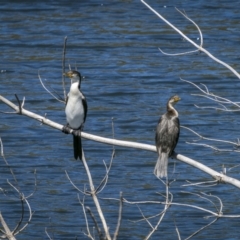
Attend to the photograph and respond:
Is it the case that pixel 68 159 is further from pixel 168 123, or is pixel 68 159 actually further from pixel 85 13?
pixel 85 13

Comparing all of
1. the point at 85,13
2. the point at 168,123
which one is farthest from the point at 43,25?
the point at 168,123

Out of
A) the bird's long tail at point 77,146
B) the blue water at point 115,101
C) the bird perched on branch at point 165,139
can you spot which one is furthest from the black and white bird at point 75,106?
the blue water at point 115,101

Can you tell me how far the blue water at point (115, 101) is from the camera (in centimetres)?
1234

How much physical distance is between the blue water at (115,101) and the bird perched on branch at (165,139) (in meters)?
3.33

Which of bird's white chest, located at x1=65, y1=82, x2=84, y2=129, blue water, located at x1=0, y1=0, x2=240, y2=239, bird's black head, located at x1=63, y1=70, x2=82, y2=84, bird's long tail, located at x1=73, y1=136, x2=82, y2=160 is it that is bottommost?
blue water, located at x1=0, y1=0, x2=240, y2=239

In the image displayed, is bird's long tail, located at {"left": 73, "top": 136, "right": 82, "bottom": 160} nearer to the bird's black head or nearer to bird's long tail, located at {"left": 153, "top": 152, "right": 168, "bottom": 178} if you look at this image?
the bird's black head

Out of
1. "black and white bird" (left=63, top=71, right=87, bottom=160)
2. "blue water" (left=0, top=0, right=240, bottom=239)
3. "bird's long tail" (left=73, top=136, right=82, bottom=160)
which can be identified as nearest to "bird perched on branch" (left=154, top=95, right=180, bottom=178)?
"bird's long tail" (left=73, top=136, right=82, bottom=160)

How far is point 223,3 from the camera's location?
22688mm

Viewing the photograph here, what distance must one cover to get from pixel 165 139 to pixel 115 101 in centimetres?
967

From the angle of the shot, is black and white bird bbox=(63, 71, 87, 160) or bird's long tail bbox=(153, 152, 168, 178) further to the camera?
black and white bird bbox=(63, 71, 87, 160)

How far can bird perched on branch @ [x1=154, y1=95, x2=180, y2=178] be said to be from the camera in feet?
24.7

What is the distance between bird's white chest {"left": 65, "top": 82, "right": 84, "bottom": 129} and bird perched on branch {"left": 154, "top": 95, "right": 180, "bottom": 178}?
0.82m

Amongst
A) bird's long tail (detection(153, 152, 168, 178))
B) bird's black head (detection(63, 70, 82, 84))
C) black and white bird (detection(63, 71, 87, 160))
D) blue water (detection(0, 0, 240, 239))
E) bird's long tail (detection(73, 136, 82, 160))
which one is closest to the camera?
bird's long tail (detection(153, 152, 168, 178))

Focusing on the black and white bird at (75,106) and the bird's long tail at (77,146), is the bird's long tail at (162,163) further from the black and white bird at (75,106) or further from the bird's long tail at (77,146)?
the black and white bird at (75,106)
